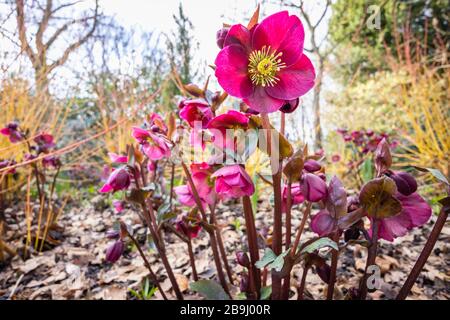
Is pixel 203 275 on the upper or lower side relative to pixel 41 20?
lower

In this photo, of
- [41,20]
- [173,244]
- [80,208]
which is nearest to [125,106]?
[80,208]

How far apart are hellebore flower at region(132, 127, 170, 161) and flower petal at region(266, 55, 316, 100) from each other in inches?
9.0

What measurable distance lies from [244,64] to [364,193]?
0.26 metres

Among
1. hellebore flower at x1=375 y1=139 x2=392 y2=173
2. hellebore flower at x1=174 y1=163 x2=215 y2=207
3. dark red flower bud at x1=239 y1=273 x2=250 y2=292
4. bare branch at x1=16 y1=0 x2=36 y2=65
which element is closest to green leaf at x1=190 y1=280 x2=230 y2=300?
dark red flower bud at x1=239 y1=273 x2=250 y2=292

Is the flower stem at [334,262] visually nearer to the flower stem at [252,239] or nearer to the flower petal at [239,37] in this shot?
the flower stem at [252,239]

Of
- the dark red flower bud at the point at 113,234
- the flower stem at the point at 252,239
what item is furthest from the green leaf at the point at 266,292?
the dark red flower bud at the point at 113,234

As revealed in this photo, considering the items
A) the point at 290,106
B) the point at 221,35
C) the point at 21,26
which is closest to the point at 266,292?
the point at 290,106

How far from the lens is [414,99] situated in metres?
2.16

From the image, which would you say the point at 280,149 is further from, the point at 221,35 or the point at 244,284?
the point at 244,284

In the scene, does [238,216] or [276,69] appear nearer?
[276,69]

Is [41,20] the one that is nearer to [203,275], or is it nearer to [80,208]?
[203,275]

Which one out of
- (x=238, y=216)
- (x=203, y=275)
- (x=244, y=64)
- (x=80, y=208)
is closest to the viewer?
(x=244, y=64)

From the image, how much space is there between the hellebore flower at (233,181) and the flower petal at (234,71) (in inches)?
4.3

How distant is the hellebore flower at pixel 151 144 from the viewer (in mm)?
554
